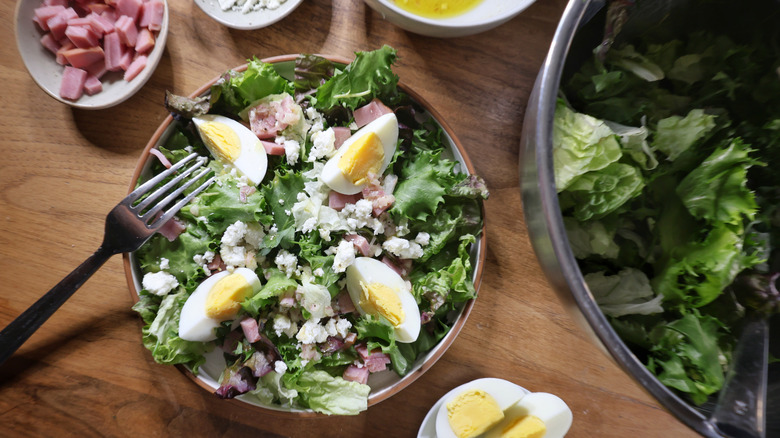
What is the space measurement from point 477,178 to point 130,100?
0.95m

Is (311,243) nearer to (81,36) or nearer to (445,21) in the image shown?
(445,21)

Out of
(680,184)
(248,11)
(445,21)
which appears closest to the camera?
(680,184)

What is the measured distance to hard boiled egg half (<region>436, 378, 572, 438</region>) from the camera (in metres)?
1.19

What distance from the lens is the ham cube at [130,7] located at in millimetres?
1257

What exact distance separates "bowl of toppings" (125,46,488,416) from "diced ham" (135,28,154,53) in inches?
8.3

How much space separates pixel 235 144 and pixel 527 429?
1.00m

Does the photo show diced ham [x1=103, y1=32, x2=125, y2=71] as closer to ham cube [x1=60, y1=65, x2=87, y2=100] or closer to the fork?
ham cube [x1=60, y1=65, x2=87, y2=100]

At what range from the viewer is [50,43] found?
1274 mm

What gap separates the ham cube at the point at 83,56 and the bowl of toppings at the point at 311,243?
294 mm

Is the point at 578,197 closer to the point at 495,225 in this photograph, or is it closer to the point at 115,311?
the point at 495,225

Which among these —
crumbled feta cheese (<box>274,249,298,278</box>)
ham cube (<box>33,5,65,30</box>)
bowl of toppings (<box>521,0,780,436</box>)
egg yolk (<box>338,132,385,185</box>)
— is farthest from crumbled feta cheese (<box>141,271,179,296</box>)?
bowl of toppings (<box>521,0,780,436</box>)

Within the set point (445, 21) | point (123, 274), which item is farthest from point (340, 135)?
point (123, 274)

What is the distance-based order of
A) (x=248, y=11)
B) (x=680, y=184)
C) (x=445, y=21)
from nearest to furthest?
(x=680, y=184), (x=445, y=21), (x=248, y=11)

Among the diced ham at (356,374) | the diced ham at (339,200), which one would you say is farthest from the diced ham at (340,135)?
the diced ham at (356,374)
